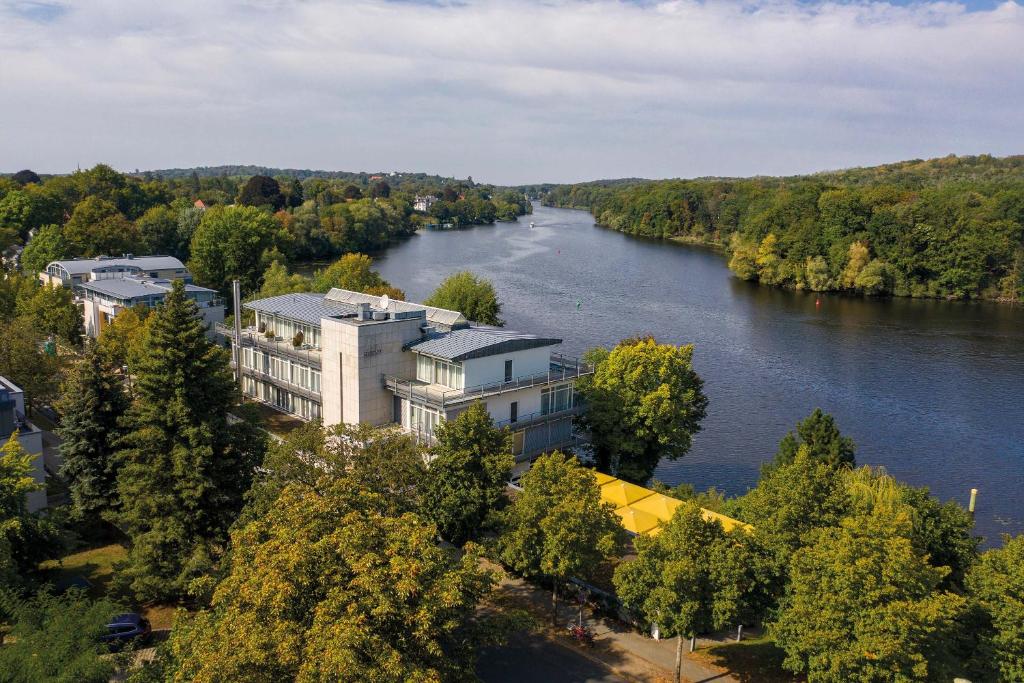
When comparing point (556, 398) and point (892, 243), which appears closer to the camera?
point (556, 398)

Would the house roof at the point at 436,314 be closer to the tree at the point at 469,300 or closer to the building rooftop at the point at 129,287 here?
the tree at the point at 469,300

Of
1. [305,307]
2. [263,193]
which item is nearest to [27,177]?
[263,193]

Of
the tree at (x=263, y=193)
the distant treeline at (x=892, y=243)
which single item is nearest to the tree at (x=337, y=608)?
the distant treeline at (x=892, y=243)

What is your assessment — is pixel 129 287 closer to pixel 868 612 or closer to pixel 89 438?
pixel 89 438

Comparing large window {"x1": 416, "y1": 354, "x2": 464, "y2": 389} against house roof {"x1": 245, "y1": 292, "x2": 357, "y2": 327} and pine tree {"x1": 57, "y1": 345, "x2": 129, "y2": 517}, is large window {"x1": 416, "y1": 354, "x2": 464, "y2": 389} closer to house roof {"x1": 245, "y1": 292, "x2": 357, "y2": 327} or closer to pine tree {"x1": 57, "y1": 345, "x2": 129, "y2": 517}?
house roof {"x1": 245, "y1": 292, "x2": 357, "y2": 327}

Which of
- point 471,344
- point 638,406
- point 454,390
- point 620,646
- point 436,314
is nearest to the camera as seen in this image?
point 620,646

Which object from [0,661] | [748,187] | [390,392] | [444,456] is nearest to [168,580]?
[0,661]
